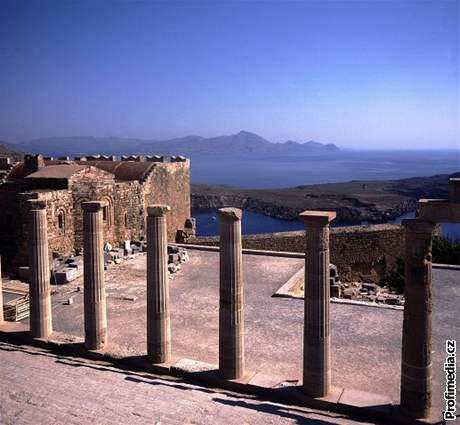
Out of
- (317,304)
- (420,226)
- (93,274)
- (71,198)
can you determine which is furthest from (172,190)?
(420,226)

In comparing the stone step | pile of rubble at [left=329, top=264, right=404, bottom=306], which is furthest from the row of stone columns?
pile of rubble at [left=329, top=264, right=404, bottom=306]

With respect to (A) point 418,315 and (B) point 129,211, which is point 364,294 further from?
(B) point 129,211

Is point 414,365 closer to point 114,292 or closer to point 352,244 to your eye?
point 114,292

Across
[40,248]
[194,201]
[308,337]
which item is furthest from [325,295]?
[194,201]

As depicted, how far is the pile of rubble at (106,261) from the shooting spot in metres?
16.5

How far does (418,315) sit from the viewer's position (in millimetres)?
7355

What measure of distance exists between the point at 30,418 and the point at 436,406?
609 cm

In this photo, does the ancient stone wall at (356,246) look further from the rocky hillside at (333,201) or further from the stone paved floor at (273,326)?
the rocky hillside at (333,201)

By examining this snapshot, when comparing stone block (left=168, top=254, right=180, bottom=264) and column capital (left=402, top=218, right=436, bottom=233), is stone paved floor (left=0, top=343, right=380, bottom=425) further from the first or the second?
stone block (left=168, top=254, right=180, bottom=264)

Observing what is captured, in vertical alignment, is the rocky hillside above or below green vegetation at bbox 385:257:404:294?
below

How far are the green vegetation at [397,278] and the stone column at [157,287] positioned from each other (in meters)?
13.2

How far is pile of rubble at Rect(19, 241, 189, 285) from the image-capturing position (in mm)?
16453

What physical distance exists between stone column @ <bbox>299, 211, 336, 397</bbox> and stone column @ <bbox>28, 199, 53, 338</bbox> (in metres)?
5.58

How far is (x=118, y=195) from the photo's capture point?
2370 cm
